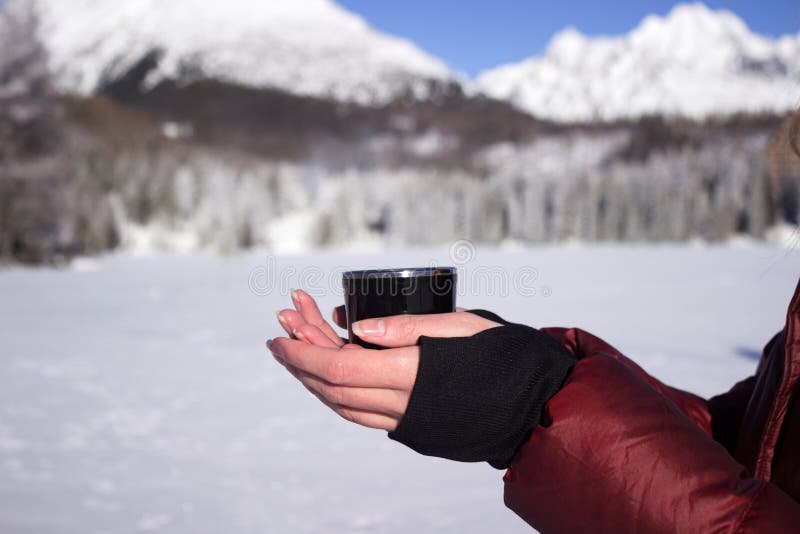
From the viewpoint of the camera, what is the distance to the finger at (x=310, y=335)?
1257 millimetres

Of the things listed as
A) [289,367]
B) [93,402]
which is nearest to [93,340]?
[93,402]

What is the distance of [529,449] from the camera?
3.48 feet

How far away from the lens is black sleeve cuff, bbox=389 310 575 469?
1044 millimetres

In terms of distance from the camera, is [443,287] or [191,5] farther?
[191,5]

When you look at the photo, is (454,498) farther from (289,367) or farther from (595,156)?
(595,156)

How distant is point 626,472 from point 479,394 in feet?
0.87

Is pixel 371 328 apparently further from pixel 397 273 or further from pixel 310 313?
pixel 310 313

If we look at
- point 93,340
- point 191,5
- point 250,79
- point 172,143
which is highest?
point 191,5

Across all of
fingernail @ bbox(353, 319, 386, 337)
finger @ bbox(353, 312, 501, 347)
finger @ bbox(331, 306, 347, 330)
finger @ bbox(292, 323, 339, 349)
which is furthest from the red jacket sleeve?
finger @ bbox(331, 306, 347, 330)

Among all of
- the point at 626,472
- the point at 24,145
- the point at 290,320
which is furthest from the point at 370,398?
the point at 24,145

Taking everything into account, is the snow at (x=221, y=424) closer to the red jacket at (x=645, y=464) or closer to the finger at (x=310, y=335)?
the red jacket at (x=645, y=464)

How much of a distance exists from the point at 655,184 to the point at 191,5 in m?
183

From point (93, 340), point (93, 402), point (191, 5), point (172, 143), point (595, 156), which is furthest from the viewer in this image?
point (191, 5)

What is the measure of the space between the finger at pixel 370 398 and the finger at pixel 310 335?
0.12m
